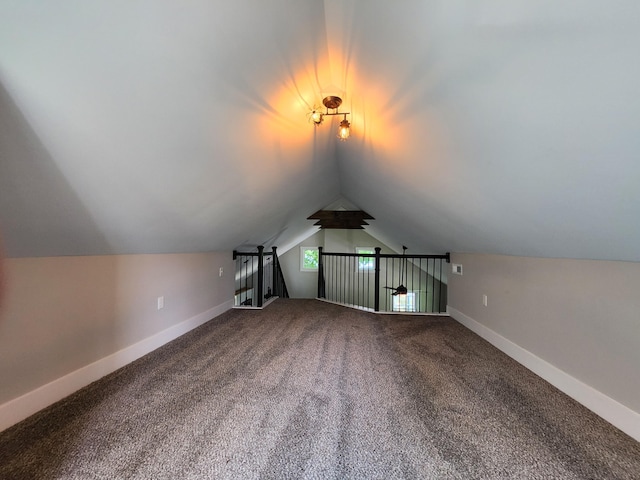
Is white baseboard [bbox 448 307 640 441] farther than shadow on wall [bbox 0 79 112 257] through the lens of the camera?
Yes

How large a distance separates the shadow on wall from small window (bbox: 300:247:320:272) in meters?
6.57

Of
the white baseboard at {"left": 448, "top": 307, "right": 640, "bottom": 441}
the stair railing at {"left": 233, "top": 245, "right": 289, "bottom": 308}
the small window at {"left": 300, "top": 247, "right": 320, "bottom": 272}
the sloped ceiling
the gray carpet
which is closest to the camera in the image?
the sloped ceiling

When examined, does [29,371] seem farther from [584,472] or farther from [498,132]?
[584,472]

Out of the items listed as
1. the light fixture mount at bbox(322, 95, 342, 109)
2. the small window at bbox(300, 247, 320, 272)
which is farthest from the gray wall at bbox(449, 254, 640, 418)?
the small window at bbox(300, 247, 320, 272)

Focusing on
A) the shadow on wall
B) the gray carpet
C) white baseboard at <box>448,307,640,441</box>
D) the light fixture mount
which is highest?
the light fixture mount

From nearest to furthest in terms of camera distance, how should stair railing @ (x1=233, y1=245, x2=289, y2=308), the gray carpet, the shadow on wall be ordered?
the shadow on wall < the gray carpet < stair railing @ (x1=233, y1=245, x2=289, y2=308)

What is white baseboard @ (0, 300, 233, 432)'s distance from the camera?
61.1 inches

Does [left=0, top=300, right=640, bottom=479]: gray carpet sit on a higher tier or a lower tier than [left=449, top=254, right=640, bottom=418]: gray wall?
lower

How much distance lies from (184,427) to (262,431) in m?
0.46

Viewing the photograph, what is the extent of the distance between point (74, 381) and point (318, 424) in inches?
69.9

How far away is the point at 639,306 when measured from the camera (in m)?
1.49

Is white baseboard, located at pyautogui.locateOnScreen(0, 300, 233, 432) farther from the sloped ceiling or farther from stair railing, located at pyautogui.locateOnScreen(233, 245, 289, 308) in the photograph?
stair railing, located at pyautogui.locateOnScreen(233, 245, 289, 308)

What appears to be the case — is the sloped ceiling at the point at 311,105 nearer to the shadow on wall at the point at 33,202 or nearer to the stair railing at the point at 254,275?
the shadow on wall at the point at 33,202

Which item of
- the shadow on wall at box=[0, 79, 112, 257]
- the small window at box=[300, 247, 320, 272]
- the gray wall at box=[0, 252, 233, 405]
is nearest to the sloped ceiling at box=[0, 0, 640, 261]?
the shadow on wall at box=[0, 79, 112, 257]
